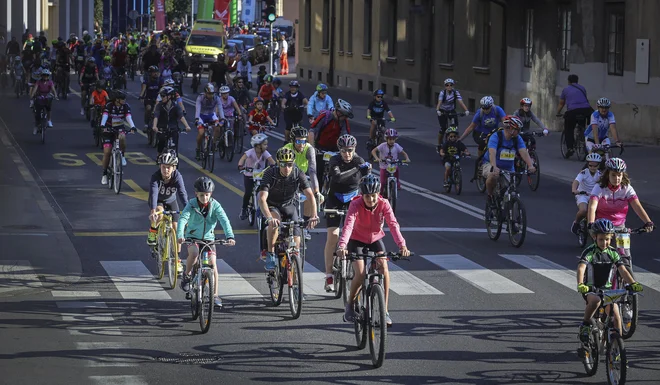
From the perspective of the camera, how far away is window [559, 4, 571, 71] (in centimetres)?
3662

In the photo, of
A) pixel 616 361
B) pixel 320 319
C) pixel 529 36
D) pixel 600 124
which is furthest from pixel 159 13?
pixel 616 361

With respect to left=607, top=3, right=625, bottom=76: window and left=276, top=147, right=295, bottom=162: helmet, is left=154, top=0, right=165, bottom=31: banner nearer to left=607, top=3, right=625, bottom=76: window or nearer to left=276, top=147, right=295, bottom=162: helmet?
left=607, top=3, right=625, bottom=76: window

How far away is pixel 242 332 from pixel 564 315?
3324 millimetres

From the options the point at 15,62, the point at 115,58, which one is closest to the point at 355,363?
the point at 15,62

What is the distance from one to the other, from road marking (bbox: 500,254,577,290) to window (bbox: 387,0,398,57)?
33778 millimetres

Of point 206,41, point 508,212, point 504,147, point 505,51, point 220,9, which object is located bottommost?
point 508,212

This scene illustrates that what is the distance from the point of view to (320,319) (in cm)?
1388

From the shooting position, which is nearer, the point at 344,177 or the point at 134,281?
the point at 344,177

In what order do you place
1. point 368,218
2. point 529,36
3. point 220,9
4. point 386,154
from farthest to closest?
point 220,9 → point 529,36 → point 386,154 → point 368,218

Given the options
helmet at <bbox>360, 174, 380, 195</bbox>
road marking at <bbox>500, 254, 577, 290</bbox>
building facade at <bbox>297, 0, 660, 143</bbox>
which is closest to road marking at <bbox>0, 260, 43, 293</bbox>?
helmet at <bbox>360, 174, 380, 195</bbox>

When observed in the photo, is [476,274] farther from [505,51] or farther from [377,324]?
[505,51]

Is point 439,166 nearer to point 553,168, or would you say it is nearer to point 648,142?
point 553,168

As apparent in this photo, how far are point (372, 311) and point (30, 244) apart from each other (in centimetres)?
813

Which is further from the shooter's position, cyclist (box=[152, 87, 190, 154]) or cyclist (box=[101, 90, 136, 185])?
cyclist (box=[152, 87, 190, 154])
